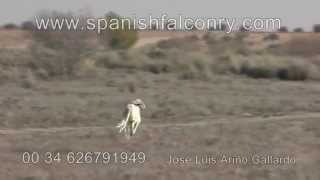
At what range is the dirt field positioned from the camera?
12.1m

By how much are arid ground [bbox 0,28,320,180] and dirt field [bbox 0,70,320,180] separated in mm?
20

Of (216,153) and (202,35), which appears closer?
(216,153)

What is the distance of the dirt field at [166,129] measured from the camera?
12125 millimetres

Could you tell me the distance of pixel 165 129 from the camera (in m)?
17.3

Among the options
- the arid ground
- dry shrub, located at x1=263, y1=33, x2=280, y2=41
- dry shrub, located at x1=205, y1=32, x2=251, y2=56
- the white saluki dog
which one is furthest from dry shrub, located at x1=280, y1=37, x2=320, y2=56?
the white saluki dog

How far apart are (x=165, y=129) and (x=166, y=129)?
27 mm

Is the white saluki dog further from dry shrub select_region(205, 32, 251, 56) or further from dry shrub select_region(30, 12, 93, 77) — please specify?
dry shrub select_region(205, 32, 251, 56)

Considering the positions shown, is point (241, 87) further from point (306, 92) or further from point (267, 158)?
point (267, 158)

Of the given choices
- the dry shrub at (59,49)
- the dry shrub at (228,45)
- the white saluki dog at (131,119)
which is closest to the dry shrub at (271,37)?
the dry shrub at (228,45)

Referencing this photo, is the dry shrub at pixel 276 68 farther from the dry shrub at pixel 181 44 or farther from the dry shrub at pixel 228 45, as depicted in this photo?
the dry shrub at pixel 181 44

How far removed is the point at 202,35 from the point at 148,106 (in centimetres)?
4358

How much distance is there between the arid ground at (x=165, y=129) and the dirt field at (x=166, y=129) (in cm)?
2

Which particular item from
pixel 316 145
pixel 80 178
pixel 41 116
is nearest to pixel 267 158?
pixel 316 145

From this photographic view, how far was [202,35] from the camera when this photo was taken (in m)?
65.1
